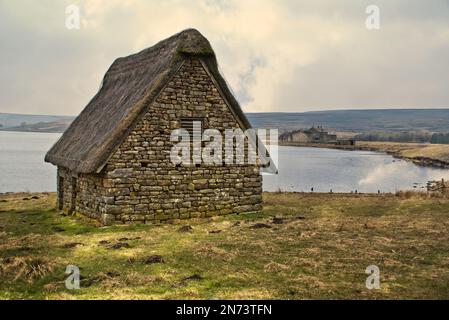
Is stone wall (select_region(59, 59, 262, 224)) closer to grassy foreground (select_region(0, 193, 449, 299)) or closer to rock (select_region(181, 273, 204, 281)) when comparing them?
grassy foreground (select_region(0, 193, 449, 299))

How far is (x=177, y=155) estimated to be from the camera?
1588cm

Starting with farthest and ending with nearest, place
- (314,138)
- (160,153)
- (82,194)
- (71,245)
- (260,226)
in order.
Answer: (314,138), (82,194), (160,153), (260,226), (71,245)

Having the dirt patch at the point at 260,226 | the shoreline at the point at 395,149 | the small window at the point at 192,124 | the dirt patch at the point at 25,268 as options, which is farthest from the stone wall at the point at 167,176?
the shoreline at the point at 395,149

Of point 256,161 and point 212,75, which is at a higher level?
point 212,75

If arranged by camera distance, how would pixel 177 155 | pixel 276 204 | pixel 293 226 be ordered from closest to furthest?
pixel 293 226, pixel 177 155, pixel 276 204

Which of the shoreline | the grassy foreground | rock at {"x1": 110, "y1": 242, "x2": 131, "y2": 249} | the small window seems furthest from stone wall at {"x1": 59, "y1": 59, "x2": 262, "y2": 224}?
the shoreline

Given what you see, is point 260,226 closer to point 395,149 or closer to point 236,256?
point 236,256

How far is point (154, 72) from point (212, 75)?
6.85ft

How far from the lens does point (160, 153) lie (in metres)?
15.6

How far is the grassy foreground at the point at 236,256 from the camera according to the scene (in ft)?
27.5

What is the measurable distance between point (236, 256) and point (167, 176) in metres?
5.59

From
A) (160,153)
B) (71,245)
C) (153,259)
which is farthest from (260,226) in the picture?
(71,245)

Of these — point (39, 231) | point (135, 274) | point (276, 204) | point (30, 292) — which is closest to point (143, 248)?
point (135, 274)
